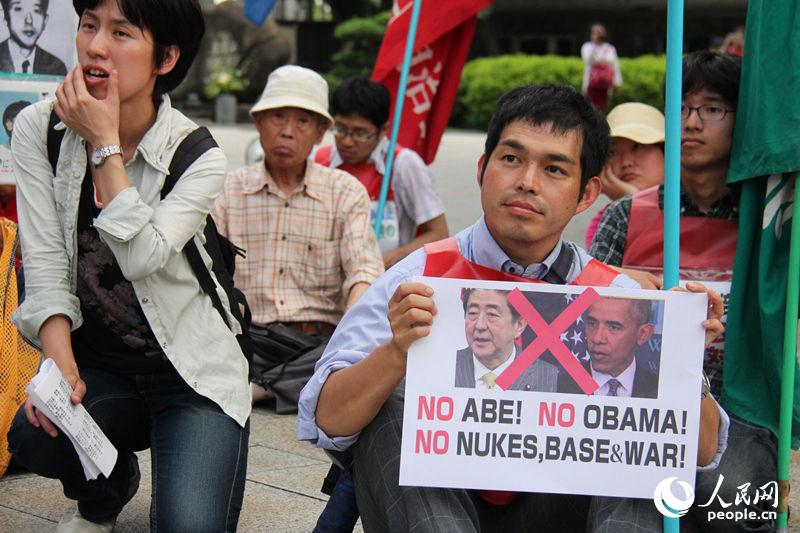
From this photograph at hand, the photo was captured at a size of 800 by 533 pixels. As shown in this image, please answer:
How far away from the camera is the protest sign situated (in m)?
2.28

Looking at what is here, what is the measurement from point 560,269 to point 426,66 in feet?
12.8

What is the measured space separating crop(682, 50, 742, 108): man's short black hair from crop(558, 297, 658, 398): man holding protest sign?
1325mm

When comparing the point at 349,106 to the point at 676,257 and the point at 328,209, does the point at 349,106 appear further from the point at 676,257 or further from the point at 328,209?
the point at 676,257

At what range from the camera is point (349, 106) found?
564 cm

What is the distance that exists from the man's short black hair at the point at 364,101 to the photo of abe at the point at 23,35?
1.82 meters

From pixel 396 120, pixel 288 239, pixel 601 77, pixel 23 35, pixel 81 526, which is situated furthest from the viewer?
pixel 601 77

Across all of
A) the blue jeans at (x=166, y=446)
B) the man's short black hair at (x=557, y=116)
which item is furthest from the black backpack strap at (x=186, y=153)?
the man's short black hair at (x=557, y=116)

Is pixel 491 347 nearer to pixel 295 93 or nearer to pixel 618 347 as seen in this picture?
pixel 618 347

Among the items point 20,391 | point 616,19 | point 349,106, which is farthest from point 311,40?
point 20,391

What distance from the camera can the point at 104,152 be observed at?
2.62m

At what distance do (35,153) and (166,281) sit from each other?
46 centimetres

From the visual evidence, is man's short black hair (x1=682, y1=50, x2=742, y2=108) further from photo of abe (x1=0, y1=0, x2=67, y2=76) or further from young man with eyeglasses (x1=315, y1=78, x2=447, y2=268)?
young man with eyeglasses (x1=315, y1=78, x2=447, y2=268)

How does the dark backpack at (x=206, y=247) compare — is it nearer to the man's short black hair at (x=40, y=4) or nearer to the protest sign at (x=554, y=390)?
the protest sign at (x=554, y=390)

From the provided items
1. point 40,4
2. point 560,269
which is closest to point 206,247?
point 560,269
